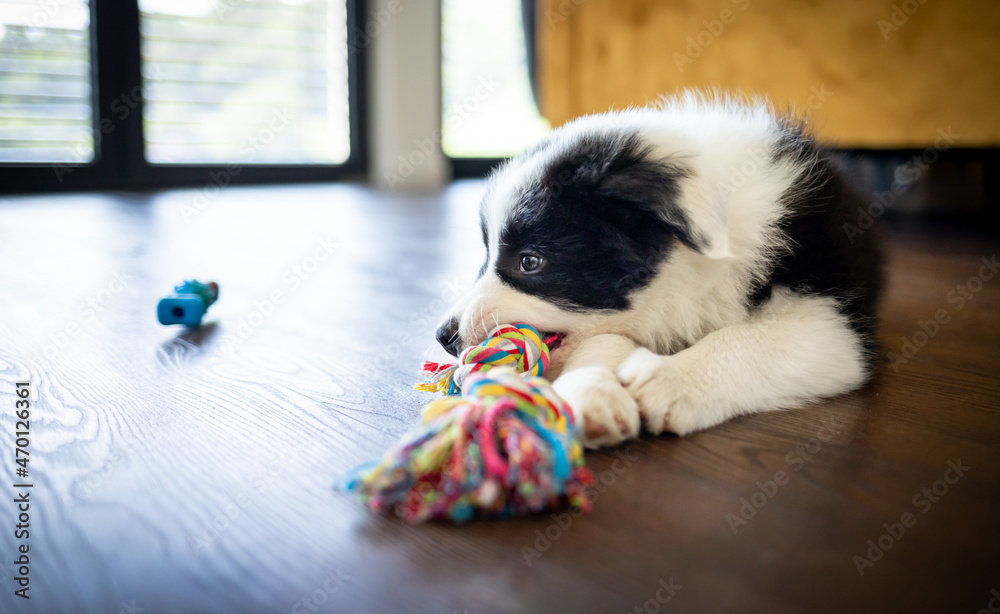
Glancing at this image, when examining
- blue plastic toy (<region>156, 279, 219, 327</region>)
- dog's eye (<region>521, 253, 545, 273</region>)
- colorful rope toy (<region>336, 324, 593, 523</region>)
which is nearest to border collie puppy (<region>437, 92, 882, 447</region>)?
dog's eye (<region>521, 253, 545, 273</region>)

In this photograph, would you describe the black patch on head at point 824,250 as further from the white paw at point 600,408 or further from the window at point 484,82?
the window at point 484,82

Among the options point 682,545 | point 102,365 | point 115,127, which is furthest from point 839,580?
point 115,127

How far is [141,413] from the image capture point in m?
1.32

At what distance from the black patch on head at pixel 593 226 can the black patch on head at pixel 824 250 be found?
0.26m

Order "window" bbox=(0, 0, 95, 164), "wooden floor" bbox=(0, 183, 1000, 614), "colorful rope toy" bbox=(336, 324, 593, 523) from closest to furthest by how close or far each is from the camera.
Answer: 1. "wooden floor" bbox=(0, 183, 1000, 614)
2. "colorful rope toy" bbox=(336, 324, 593, 523)
3. "window" bbox=(0, 0, 95, 164)

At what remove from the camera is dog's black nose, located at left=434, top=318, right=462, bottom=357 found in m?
1.44

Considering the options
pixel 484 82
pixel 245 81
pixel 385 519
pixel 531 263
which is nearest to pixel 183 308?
pixel 531 263

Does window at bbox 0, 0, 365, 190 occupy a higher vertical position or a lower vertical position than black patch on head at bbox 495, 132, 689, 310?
higher

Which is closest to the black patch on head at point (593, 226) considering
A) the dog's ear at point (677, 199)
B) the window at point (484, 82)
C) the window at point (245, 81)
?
the dog's ear at point (677, 199)

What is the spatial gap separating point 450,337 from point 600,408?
411 mm

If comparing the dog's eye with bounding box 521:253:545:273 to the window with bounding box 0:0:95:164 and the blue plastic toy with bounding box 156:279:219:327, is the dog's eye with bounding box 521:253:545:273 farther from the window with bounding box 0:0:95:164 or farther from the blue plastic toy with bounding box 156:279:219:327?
the window with bounding box 0:0:95:164

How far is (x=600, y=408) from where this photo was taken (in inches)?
44.3

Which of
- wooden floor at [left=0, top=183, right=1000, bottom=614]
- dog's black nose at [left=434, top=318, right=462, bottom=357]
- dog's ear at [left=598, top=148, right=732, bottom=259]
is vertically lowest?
wooden floor at [left=0, top=183, right=1000, bottom=614]

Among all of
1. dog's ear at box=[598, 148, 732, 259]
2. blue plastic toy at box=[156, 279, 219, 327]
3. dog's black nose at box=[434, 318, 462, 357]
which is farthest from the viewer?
blue plastic toy at box=[156, 279, 219, 327]
